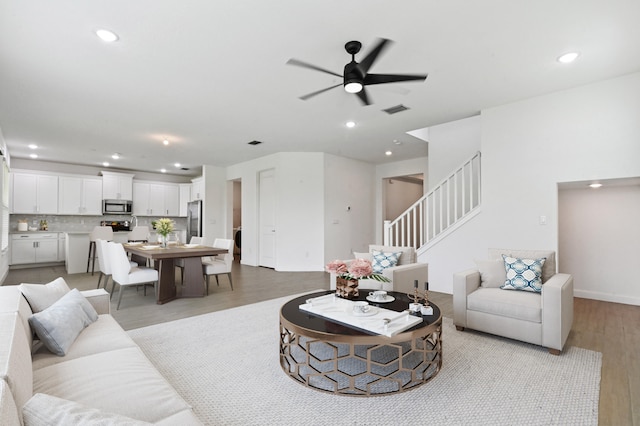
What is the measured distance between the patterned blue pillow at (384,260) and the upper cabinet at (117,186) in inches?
311

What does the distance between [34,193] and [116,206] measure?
1.72 metres

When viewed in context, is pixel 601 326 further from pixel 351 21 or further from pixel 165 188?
pixel 165 188

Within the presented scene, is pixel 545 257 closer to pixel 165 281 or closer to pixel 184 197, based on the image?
pixel 165 281

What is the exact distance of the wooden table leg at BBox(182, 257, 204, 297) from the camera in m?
4.62

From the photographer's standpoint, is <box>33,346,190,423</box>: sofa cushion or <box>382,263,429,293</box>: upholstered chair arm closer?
<box>33,346,190,423</box>: sofa cushion

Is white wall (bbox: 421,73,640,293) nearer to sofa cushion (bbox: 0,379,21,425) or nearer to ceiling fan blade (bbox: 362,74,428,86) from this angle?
ceiling fan blade (bbox: 362,74,428,86)

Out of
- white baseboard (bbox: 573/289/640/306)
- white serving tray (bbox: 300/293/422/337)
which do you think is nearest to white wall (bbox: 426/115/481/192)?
white baseboard (bbox: 573/289/640/306)

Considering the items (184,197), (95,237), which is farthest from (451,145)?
(184,197)

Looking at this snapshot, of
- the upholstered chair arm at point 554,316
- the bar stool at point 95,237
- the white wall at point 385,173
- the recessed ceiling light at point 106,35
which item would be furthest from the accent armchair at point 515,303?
the bar stool at point 95,237

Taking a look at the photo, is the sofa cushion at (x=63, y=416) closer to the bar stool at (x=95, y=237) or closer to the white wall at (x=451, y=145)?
the white wall at (x=451, y=145)

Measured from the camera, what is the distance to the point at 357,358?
2.11 meters

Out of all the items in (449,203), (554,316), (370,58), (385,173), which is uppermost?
(370,58)

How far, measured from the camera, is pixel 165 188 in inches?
391

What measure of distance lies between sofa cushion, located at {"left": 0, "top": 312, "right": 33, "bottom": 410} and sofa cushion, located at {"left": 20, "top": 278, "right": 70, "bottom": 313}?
553 mm
